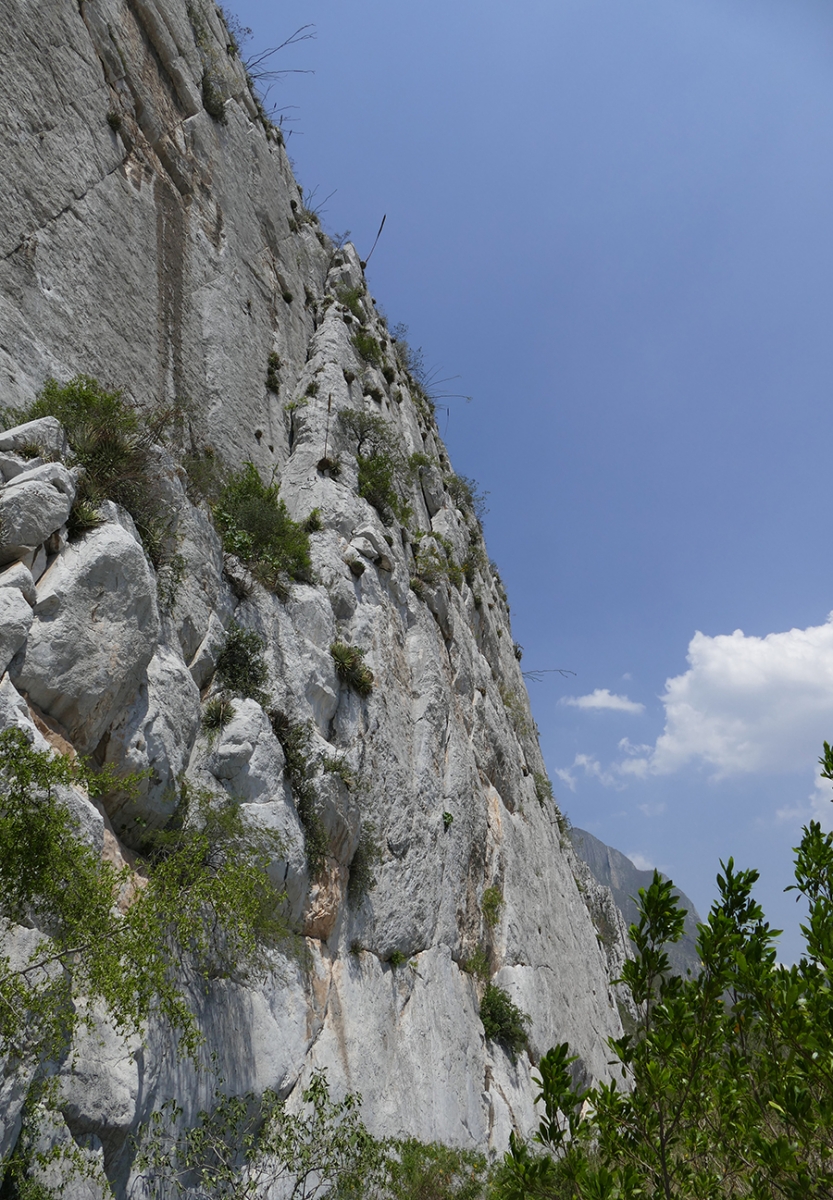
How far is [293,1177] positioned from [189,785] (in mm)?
4084

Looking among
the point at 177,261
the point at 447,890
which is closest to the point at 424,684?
the point at 447,890

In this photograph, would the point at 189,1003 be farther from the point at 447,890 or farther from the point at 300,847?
the point at 447,890

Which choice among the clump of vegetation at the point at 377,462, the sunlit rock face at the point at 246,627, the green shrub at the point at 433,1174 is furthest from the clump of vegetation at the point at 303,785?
the clump of vegetation at the point at 377,462

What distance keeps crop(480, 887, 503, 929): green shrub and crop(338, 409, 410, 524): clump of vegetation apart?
8822 millimetres

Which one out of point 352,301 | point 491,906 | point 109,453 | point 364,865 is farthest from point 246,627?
point 352,301

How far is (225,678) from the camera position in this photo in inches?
375

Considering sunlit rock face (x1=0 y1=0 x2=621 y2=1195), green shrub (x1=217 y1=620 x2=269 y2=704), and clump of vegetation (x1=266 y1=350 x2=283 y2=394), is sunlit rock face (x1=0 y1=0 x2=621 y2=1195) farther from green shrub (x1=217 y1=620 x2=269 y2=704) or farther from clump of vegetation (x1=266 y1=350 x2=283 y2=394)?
green shrub (x1=217 y1=620 x2=269 y2=704)

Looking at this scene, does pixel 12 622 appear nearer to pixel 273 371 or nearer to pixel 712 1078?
pixel 712 1078

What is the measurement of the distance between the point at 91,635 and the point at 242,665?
3.05 meters

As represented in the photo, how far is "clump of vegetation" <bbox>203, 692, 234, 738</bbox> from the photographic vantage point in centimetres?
877

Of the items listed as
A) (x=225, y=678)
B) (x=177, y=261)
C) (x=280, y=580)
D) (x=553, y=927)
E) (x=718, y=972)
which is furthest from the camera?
(x=553, y=927)

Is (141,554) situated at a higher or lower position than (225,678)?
higher

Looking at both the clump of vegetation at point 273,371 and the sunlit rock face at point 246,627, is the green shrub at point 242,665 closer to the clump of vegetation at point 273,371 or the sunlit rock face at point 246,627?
the sunlit rock face at point 246,627

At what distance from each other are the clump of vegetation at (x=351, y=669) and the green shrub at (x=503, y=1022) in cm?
649
